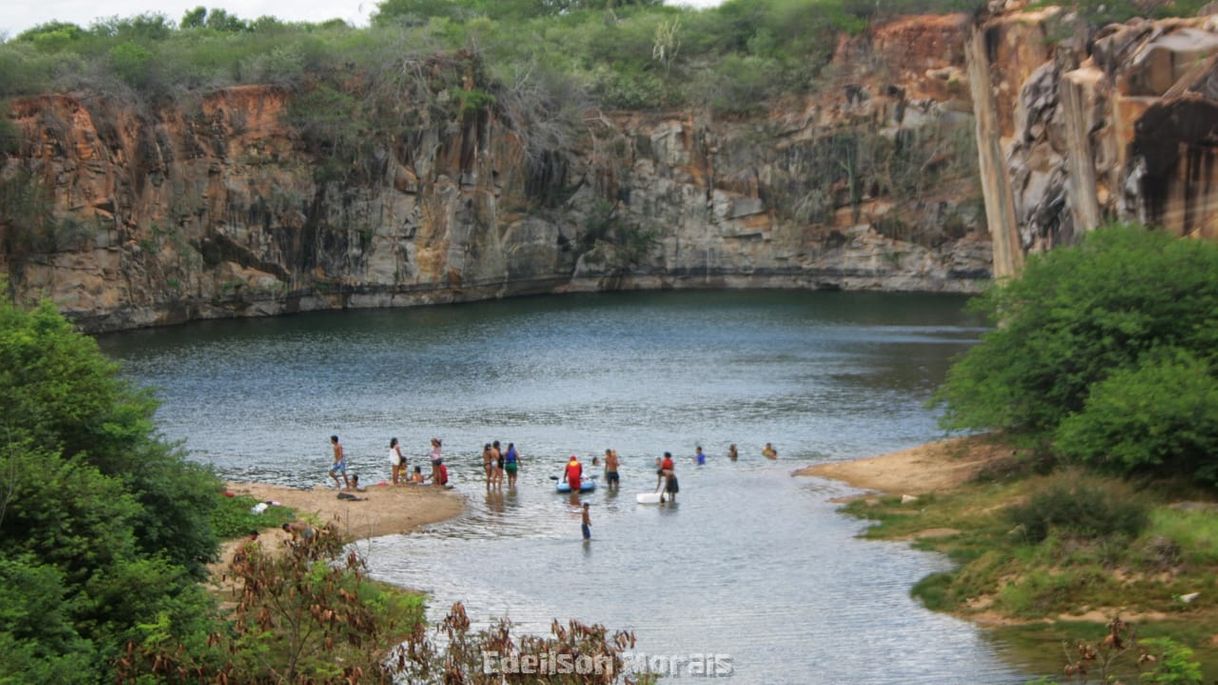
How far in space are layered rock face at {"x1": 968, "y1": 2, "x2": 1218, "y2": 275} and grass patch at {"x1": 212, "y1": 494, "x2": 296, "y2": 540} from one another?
25202 millimetres

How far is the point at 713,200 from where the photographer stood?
Answer: 109 meters

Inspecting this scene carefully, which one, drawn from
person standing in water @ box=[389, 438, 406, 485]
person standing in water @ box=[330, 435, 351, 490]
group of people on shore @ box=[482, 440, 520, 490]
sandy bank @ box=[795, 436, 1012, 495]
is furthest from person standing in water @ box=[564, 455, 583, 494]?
sandy bank @ box=[795, 436, 1012, 495]

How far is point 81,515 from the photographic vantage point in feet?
72.8

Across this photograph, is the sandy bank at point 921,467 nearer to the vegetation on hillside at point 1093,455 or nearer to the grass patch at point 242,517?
the vegetation on hillside at point 1093,455

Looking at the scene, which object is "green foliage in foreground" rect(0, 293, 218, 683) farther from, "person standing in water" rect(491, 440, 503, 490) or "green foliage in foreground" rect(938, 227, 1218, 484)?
"green foliage in foreground" rect(938, 227, 1218, 484)

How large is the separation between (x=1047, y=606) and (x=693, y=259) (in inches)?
3235

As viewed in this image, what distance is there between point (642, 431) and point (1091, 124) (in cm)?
1786

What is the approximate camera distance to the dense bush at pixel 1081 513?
29.5m

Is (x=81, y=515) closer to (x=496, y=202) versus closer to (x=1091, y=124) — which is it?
(x=1091, y=124)

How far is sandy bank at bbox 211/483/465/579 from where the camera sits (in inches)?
1483

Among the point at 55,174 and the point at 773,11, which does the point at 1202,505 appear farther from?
the point at 773,11

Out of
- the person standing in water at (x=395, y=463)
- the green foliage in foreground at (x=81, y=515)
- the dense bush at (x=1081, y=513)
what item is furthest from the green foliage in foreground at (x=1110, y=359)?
the green foliage in foreground at (x=81, y=515)

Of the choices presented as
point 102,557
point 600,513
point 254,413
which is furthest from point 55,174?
point 102,557

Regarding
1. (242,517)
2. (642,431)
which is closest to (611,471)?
(642,431)
